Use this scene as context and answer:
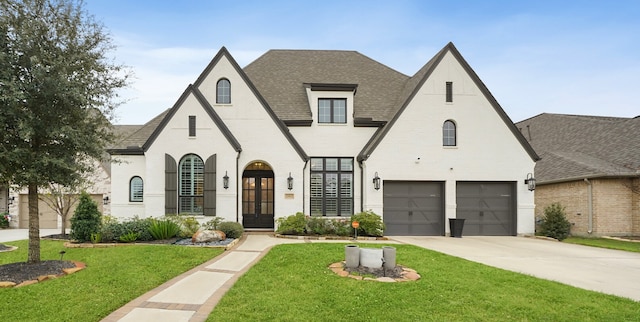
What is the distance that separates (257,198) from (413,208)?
7.47m

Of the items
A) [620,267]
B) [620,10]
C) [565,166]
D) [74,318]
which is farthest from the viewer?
[565,166]

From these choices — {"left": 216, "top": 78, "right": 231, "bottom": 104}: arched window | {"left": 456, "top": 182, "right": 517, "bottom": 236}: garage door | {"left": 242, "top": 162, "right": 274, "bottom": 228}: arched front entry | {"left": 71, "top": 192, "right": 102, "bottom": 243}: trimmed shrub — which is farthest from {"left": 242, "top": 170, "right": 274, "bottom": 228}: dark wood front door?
{"left": 456, "top": 182, "right": 517, "bottom": 236}: garage door

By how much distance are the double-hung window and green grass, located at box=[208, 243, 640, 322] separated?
841 cm

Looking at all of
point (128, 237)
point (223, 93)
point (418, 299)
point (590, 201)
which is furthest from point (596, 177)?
point (128, 237)

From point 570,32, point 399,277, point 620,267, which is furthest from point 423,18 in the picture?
point 399,277

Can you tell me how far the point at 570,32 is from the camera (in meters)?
18.7

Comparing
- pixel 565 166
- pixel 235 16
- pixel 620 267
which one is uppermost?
pixel 235 16

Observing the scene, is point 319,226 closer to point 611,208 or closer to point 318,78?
point 318,78

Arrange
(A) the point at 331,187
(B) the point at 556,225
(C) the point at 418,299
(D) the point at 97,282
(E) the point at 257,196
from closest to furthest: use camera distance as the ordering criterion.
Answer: (C) the point at 418,299 → (D) the point at 97,282 → (B) the point at 556,225 → (E) the point at 257,196 → (A) the point at 331,187

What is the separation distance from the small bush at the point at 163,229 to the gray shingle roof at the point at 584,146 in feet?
60.2

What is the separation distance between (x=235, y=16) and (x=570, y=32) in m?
18.2

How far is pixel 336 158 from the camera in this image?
16.7 metres

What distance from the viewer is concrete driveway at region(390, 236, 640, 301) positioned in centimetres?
754

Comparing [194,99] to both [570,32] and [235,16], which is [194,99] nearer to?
[235,16]
